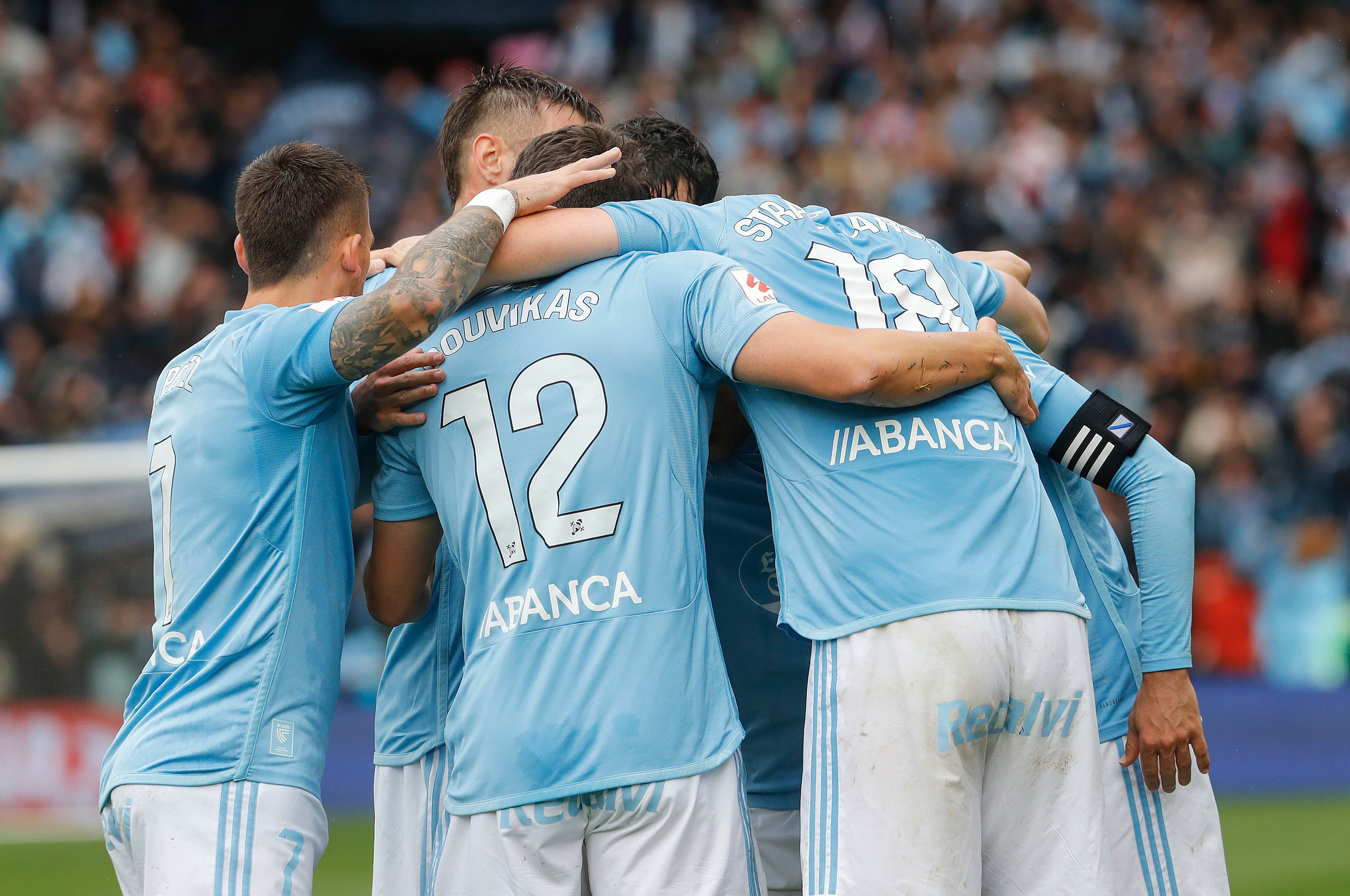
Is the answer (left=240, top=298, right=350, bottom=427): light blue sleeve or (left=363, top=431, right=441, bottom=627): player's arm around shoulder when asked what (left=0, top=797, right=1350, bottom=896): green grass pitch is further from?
(left=240, top=298, right=350, bottom=427): light blue sleeve

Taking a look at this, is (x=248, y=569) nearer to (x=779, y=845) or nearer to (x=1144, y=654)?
(x=779, y=845)

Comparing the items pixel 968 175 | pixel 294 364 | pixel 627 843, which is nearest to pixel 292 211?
pixel 294 364

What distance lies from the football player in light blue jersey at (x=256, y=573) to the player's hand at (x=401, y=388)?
0.25 ft

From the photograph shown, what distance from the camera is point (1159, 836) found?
3.39 metres

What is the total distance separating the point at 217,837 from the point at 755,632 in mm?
1535

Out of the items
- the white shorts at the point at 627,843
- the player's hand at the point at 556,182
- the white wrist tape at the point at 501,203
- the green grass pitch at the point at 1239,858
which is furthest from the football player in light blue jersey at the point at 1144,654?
the green grass pitch at the point at 1239,858

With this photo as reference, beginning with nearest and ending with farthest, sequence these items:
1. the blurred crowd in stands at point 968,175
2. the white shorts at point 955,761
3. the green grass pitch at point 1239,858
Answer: the white shorts at point 955,761 < the green grass pitch at point 1239,858 < the blurred crowd in stands at point 968,175

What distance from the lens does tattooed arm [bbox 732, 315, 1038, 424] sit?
2.92 metres

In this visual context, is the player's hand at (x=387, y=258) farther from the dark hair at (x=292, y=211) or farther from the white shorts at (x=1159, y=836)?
the white shorts at (x=1159, y=836)

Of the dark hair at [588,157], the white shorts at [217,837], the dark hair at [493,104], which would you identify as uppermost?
the dark hair at [493,104]

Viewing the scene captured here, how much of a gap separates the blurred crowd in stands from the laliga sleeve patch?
7.98m

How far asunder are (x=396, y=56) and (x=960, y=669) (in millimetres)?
15317

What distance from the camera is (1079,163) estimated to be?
43.7 feet

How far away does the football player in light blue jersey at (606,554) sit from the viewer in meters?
2.94
